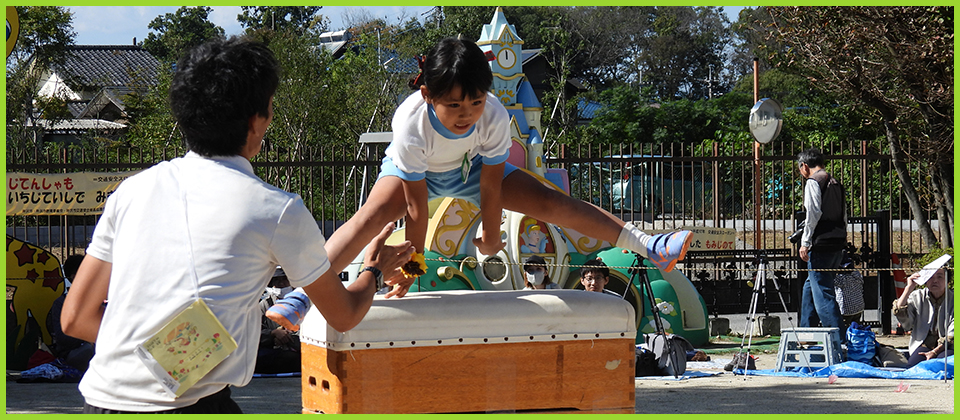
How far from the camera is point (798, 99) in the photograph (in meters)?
32.2

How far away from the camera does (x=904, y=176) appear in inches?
454

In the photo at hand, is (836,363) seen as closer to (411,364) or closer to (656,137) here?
(411,364)

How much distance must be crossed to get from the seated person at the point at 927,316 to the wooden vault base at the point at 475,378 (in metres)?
4.73

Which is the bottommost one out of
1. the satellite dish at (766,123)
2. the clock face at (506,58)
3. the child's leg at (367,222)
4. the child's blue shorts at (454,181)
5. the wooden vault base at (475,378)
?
the wooden vault base at (475,378)

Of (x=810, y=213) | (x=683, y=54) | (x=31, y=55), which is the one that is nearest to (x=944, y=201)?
(x=810, y=213)

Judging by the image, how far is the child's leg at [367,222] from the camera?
344 centimetres

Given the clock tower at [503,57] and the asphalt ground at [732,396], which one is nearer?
the asphalt ground at [732,396]

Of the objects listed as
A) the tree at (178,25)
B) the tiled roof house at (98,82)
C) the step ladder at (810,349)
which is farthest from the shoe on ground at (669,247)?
the tree at (178,25)

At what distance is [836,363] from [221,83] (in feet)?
20.8

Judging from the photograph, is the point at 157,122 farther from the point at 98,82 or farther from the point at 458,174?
the point at 458,174

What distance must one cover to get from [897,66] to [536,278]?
5004 millimetres

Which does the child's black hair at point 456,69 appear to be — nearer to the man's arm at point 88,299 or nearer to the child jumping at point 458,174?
the child jumping at point 458,174

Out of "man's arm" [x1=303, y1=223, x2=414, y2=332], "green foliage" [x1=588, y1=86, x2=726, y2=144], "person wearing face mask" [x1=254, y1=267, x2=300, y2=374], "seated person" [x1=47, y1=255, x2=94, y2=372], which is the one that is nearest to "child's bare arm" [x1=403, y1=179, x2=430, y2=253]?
"man's arm" [x1=303, y1=223, x2=414, y2=332]

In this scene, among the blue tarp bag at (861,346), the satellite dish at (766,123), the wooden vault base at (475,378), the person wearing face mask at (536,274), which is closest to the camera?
the wooden vault base at (475,378)
